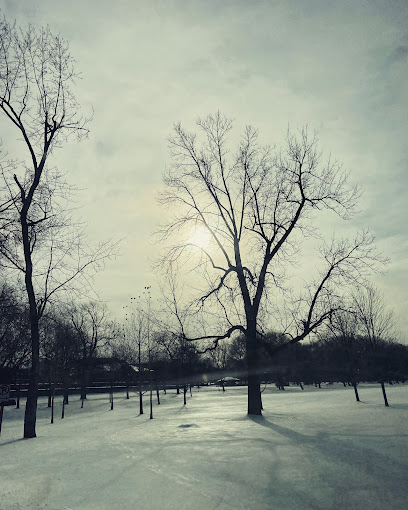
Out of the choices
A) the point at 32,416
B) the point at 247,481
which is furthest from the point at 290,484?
the point at 32,416

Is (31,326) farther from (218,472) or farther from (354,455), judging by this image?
(354,455)

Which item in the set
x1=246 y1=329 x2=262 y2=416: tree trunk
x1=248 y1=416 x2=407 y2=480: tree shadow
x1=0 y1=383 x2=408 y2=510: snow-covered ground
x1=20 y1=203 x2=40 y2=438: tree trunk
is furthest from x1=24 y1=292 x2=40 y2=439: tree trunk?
x1=248 y1=416 x2=407 y2=480: tree shadow

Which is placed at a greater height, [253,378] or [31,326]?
[31,326]

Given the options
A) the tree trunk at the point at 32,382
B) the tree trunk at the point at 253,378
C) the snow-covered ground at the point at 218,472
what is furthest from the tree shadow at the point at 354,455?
the tree trunk at the point at 32,382

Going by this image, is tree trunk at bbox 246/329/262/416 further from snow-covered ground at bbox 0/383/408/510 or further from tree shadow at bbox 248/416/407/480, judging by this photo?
tree shadow at bbox 248/416/407/480

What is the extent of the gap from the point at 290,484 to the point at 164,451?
150 inches

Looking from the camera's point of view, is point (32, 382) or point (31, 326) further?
point (31, 326)

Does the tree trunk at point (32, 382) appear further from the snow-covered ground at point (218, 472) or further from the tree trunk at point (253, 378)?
the tree trunk at point (253, 378)

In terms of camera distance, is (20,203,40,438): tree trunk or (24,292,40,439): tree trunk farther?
(20,203,40,438): tree trunk

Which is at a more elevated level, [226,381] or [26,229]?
[26,229]

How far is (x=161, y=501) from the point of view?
17.0 feet

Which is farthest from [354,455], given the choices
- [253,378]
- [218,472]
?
[253,378]

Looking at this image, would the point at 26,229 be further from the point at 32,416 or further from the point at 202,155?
the point at 202,155

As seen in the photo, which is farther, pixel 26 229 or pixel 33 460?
pixel 26 229
